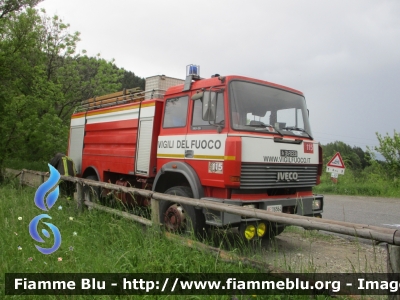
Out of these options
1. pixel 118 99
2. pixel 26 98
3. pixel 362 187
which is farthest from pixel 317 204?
pixel 362 187

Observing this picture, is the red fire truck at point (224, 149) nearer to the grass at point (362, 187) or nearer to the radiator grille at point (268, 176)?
the radiator grille at point (268, 176)

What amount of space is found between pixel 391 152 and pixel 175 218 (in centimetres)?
1728

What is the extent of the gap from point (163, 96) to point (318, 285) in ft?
14.9

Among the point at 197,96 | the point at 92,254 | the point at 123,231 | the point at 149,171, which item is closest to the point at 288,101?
the point at 197,96

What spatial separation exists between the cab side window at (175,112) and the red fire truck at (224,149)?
0.02 meters

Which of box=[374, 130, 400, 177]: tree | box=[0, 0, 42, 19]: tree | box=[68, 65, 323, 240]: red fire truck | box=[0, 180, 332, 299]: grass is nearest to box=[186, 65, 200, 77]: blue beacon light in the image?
box=[68, 65, 323, 240]: red fire truck

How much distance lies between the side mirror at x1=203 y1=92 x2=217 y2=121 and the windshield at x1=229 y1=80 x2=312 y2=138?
0.27m

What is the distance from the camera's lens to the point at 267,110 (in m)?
5.55

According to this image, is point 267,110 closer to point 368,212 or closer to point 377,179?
point 368,212

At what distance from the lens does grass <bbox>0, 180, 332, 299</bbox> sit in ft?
11.9

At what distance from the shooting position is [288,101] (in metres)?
5.96

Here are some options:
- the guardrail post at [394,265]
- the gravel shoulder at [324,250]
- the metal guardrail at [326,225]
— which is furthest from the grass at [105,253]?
the gravel shoulder at [324,250]

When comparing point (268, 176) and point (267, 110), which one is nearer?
point (268, 176)

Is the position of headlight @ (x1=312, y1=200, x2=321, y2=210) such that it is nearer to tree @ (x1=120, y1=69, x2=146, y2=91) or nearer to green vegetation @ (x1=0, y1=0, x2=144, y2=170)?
green vegetation @ (x1=0, y1=0, x2=144, y2=170)
